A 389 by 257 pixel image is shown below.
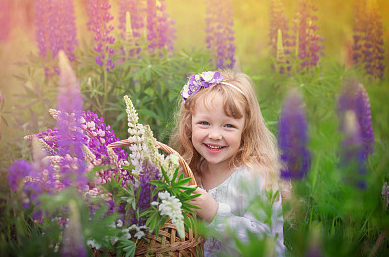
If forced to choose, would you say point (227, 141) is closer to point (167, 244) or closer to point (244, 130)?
point (244, 130)

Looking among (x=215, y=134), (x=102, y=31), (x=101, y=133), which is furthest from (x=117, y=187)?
(x=102, y=31)

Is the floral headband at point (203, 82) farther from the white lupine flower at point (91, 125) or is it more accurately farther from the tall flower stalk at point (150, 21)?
the tall flower stalk at point (150, 21)

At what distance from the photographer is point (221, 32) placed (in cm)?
383

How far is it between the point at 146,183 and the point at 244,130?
0.86 m

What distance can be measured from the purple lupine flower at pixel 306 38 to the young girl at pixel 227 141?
1317 millimetres

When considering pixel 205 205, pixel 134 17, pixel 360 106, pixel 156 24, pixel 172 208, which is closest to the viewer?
pixel 172 208

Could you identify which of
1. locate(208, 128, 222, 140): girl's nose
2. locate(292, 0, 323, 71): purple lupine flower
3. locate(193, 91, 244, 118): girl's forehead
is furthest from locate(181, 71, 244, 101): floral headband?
locate(292, 0, 323, 71): purple lupine flower

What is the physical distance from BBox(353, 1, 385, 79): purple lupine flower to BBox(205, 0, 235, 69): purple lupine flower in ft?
4.20

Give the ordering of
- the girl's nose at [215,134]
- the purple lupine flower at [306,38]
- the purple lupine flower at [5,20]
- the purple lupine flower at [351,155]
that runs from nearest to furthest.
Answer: the purple lupine flower at [351,155]
the girl's nose at [215,134]
the purple lupine flower at [306,38]
the purple lupine flower at [5,20]

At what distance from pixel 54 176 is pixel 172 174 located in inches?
18.1

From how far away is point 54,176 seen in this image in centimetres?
166

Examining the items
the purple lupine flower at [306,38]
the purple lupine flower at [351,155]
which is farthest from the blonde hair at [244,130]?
the purple lupine flower at [306,38]

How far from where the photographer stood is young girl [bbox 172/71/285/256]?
7.17 feet

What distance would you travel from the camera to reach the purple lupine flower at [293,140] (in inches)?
64.6
